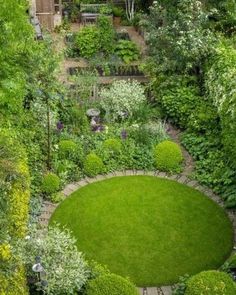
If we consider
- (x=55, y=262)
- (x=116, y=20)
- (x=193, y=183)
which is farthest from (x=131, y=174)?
→ (x=116, y=20)

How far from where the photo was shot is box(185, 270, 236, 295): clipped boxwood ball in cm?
868

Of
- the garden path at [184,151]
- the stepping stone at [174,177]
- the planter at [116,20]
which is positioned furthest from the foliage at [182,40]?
the planter at [116,20]

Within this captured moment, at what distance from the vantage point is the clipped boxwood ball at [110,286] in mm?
8688

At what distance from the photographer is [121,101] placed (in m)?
14.0

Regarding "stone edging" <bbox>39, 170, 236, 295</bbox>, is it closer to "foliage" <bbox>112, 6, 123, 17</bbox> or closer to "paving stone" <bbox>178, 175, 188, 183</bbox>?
"paving stone" <bbox>178, 175, 188, 183</bbox>

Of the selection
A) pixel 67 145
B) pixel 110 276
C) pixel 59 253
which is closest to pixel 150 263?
pixel 110 276

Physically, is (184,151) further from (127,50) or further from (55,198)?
(127,50)

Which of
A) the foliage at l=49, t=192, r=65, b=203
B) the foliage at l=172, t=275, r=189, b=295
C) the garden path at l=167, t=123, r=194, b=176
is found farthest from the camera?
A: the garden path at l=167, t=123, r=194, b=176

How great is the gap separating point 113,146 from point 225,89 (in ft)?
9.16

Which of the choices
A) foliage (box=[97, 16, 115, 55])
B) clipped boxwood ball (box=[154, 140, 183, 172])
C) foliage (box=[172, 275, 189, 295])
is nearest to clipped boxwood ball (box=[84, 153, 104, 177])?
clipped boxwood ball (box=[154, 140, 183, 172])

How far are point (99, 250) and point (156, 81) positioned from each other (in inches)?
239

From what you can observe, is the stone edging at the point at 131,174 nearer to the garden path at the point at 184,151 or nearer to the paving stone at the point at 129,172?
the paving stone at the point at 129,172

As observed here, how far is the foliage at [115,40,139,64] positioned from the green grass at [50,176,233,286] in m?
6.46

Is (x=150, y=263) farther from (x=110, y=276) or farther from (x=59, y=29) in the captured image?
(x=59, y=29)
